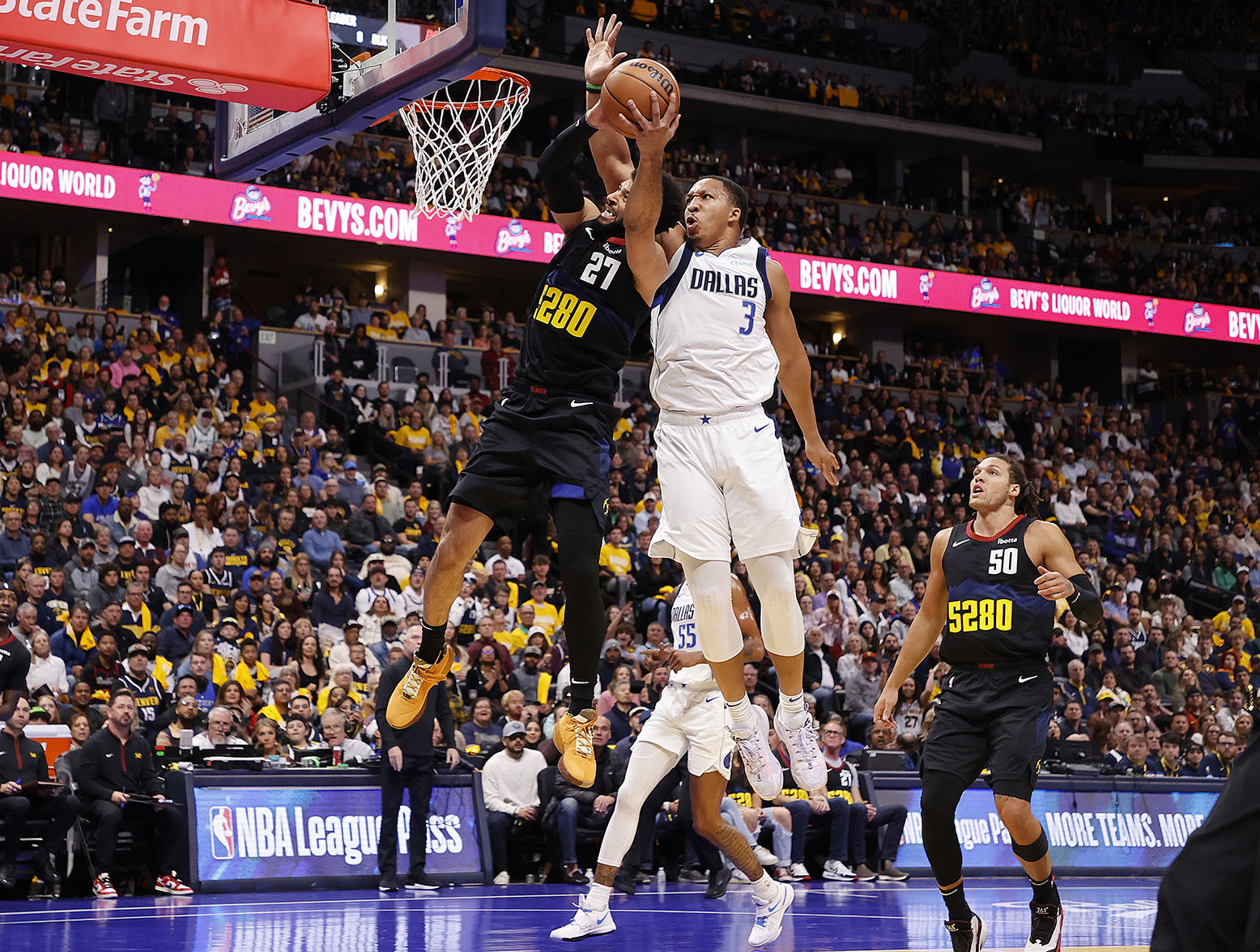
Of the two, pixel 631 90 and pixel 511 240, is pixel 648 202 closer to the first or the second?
pixel 631 90

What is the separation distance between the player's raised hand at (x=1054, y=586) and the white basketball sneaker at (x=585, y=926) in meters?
3.04

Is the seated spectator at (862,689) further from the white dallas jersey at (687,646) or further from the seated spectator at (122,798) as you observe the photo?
the seated spectator at (122,798)

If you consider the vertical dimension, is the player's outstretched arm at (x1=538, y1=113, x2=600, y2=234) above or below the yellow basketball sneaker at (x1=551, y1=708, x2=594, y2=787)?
above

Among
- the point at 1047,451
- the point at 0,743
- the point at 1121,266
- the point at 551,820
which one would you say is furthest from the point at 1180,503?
the point at 0,743

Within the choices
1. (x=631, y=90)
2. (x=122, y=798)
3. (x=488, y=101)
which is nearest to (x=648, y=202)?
(x=631, y=90)

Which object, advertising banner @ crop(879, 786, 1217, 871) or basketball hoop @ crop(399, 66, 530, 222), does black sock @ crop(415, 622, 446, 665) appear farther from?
advertising banner @ crop(879, 786, 1217, 871)

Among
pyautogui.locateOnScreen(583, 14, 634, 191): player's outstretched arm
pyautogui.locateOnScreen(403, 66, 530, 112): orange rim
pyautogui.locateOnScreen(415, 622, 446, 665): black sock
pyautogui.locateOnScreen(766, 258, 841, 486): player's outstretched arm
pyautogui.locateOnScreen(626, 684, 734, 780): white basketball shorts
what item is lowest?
pyautogui.locateOnScreen(626, 684, 734, 780): white basketball shorts

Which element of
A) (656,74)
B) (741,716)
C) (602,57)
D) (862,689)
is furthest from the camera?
(862,689)

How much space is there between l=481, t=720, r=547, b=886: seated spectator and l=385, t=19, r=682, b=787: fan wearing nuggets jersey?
22.7 ft

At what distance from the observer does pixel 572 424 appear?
670 cm

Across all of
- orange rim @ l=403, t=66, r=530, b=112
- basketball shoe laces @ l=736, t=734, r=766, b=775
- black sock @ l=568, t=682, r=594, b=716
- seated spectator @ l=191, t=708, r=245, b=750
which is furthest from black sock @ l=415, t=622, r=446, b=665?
seated spectator @ l=191, t=708, r=245, b=750

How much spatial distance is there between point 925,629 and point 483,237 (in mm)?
18183

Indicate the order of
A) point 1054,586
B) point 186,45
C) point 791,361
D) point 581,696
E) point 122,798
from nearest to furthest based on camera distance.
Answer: point 581,696, point 791,361, point 1054,586, point 186,45, point 122,798

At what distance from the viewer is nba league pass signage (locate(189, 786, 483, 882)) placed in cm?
1211
